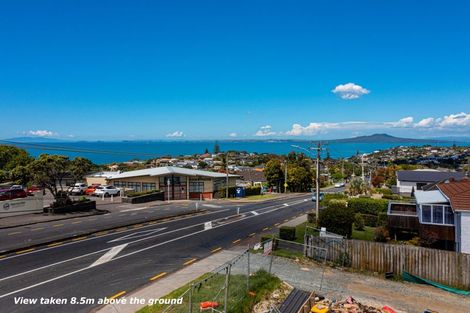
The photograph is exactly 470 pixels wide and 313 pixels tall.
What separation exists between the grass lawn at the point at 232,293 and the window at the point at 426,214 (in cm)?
1243

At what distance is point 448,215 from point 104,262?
2009 cm

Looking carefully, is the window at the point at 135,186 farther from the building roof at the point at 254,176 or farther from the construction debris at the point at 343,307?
the construction debris at the point at 343,307

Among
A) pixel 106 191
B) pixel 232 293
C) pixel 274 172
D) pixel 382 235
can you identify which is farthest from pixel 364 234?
pixel 274 172

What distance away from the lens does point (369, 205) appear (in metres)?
35.3

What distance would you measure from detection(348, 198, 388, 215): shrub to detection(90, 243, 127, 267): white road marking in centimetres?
2359

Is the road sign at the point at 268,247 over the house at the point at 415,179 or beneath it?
over

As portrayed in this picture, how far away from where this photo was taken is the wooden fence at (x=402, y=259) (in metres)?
16.4

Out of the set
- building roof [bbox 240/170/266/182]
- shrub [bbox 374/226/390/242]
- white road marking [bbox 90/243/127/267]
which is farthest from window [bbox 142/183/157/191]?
building roof [bbox 240/170/266/182]

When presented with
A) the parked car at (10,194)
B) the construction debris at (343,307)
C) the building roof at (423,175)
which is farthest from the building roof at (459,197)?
the parked car at (10,194)

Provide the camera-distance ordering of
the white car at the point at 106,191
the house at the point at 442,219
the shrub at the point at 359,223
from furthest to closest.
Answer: the white car at the point at 106,191, the shrub at the point at 359,223, the house at the point at 442,219

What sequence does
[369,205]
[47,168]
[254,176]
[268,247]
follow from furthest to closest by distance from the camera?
[254,176]
[369,205]
[47,168]
[268,247]

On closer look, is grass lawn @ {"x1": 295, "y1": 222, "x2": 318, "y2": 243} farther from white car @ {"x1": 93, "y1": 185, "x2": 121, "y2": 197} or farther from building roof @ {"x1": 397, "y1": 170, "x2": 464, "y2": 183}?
building roof @ {"x1": 397, "y1": 170, "x2": 464, "y2": 183}

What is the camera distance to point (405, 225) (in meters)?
25.3

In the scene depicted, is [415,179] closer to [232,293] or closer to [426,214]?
[426,214]
